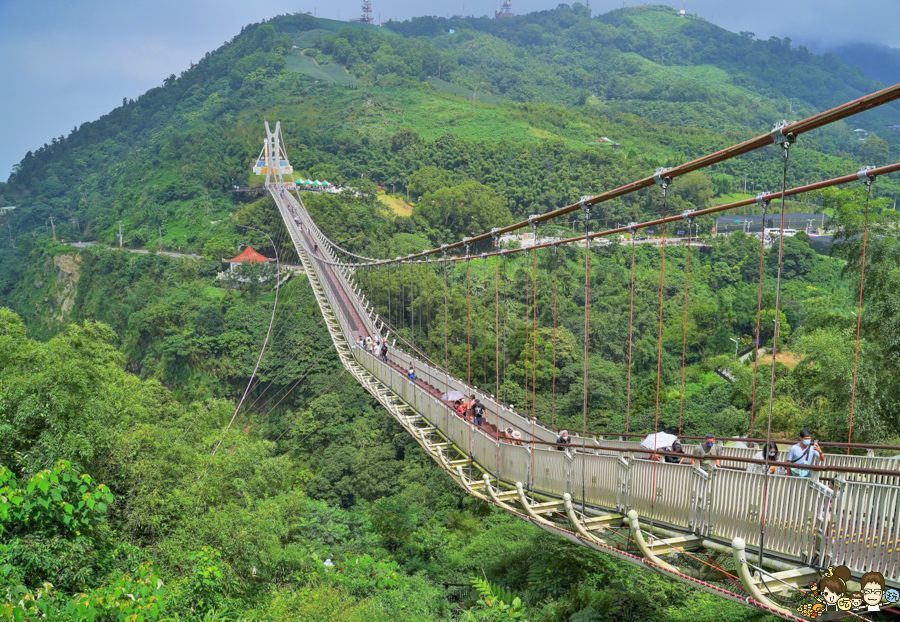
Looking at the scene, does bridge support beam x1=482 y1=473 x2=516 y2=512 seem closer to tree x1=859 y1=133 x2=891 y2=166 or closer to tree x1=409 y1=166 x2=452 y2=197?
tree x1=409 y1=166 x2=452 y2=197

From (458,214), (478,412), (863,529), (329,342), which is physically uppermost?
(458,214)

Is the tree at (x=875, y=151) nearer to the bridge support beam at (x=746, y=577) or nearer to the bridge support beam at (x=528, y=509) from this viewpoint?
the bridge support beam at (x=528, y=509)

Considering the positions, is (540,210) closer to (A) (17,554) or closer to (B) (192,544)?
(B) (192,544)

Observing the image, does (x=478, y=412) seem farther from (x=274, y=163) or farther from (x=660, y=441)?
(x=274, y=163)

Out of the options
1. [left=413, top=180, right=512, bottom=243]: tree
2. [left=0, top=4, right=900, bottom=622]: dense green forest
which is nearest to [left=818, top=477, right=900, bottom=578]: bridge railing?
[left=0, top=4, right=900, bottom=622]: dense green forest

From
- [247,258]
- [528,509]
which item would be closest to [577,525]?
[528,509]

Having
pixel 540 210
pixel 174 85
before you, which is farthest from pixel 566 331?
pixel 174 85
